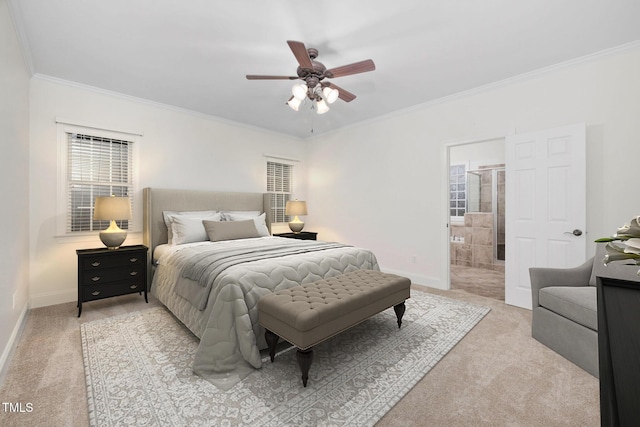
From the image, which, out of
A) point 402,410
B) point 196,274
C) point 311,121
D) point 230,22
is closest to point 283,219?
point 311,121

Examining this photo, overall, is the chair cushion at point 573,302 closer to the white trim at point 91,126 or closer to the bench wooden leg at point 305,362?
the bench wooden leg at point 305,362

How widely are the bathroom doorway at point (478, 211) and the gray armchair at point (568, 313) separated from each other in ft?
7.86

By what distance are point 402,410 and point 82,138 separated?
4452mm

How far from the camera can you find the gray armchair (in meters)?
2.00

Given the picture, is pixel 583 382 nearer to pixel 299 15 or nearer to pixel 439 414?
pixel 439 414

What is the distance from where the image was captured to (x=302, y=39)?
2.57 metres

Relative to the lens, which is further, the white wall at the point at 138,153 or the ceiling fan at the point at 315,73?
the white wall at the point at 138,153

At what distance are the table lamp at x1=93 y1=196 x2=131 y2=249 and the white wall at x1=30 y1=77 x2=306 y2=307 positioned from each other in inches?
20.6

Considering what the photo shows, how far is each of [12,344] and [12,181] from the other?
1341mm

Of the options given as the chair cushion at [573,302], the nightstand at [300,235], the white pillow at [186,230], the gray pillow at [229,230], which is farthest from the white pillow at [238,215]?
the chair cushion at [573,302]

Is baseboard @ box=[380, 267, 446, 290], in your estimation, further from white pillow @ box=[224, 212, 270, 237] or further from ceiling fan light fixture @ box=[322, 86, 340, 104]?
ceiling fan light fixture @ box=[322, 86, 340, 104]

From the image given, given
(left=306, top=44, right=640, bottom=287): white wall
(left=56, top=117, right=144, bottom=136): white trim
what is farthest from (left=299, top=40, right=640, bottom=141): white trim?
(left=56, top=117, right=144, bottom=136): white trim

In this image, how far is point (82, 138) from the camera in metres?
3.51

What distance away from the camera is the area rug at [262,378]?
158 centimetres
